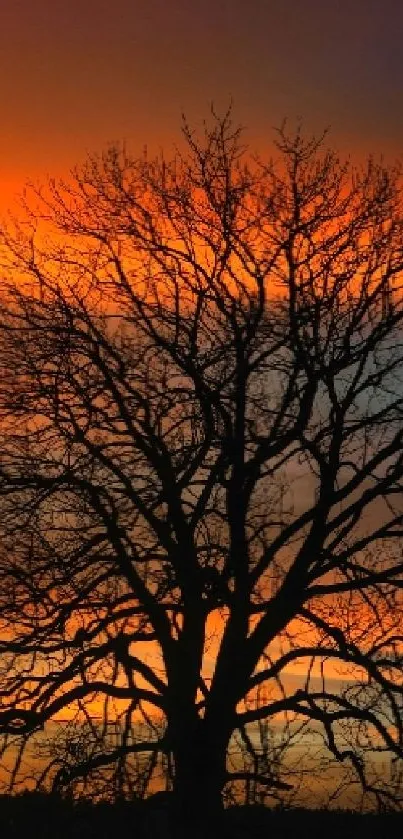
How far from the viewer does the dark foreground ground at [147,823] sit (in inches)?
642

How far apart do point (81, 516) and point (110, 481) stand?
625 mm

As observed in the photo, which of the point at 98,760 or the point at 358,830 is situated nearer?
the point at 98,760

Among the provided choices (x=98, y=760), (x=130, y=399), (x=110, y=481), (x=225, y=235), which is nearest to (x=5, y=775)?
(x=98, y=760)

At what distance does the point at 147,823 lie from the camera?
17.2 meters

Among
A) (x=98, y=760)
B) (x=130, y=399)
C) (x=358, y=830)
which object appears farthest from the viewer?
(x=358, y=830)

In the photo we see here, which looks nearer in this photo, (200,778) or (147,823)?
(200,778)

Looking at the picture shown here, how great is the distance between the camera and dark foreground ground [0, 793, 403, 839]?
53.5 feet

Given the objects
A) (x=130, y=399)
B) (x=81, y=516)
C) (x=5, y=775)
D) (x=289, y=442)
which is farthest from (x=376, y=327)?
(x=5, y=775)

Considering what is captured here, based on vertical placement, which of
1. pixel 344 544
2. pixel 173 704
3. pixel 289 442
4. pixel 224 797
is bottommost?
pixel 224 797

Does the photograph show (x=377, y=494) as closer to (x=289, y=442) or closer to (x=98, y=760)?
(x=289, y=442)

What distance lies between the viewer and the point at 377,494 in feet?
56.5

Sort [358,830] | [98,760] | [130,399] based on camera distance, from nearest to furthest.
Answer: [98,760], [130,399], [358,830]

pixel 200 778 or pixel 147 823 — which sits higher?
pixel 200 778

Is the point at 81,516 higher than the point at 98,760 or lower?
higher
